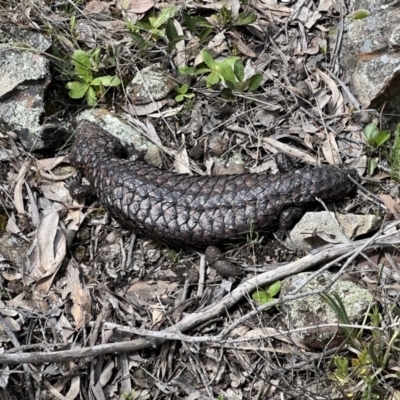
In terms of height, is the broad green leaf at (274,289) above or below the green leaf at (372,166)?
below

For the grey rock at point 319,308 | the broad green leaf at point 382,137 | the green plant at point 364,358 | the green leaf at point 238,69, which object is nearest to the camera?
the green plant at point 364,358

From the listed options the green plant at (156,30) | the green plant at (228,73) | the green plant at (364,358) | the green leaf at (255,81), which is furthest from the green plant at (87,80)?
the green plant at (364,358)

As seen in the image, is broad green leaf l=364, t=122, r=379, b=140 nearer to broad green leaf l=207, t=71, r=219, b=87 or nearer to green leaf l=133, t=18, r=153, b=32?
broad green leaf l=207, t=71, r=219, b=87

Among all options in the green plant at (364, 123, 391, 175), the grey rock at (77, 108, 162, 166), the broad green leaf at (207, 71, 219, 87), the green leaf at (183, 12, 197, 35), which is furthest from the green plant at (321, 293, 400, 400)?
the green leaf at (183, 12, 197, 35)

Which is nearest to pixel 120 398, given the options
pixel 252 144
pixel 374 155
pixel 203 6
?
pixel 252 144

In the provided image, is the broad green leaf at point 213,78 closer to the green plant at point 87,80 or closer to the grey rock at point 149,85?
the grey rock at point 149,85

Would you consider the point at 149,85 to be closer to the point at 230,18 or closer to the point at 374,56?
the point at 230,18

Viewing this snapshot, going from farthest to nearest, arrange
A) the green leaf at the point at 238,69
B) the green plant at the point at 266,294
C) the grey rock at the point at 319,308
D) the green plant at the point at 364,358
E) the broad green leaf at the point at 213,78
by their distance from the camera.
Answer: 1. the broad green leaf at the point at 213,78
2. the green leaf at the point at 238,69
3. the green plant at the point at 266,294
4. the grey rock at the point at 319,308
5. the green plant at the point at 364,358
